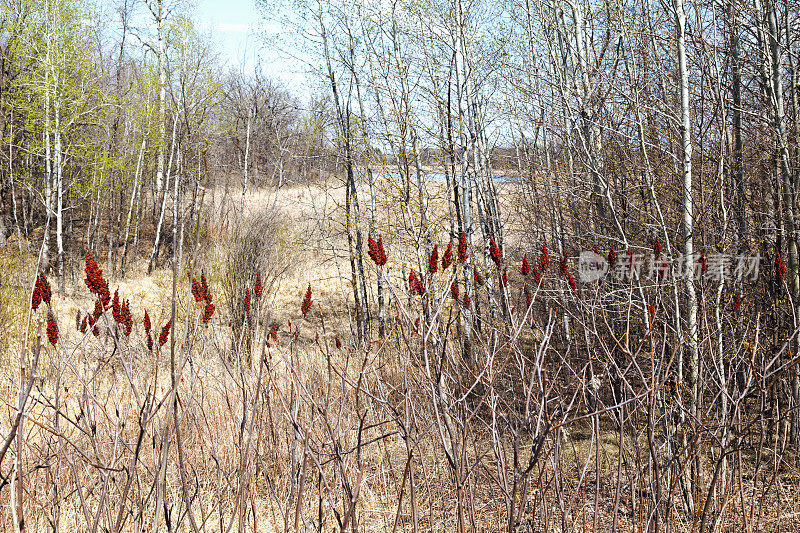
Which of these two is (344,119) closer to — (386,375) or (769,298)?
(386,375)

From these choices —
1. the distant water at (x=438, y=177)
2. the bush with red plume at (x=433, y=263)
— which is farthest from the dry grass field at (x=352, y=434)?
the distant water at (x=438, y=177)

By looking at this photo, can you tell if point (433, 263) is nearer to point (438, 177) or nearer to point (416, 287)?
point (416, 287)

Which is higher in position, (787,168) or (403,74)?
(403,74)

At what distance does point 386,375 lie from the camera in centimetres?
627

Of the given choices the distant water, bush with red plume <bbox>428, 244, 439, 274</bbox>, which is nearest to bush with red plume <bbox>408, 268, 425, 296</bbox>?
bush with red plume <bbox>428, 244, 439, 274</bbox>

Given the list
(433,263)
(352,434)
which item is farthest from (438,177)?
(433,263)

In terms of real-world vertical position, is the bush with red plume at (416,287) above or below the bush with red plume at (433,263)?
below

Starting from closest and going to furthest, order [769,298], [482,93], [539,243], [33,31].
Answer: [769,298] < [539,243] < [482,93] < [33,31]

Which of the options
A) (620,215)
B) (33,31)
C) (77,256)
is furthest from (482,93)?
(77,256)

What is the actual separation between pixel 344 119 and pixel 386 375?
436cm

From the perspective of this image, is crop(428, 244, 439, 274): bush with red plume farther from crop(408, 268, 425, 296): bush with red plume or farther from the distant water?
the distant water

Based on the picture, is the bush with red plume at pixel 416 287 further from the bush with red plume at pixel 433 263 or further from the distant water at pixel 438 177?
the distant water at pixel 438 177

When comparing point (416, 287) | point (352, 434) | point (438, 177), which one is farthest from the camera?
point (438, 177)

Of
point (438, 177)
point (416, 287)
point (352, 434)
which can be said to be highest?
point (438, 177)
